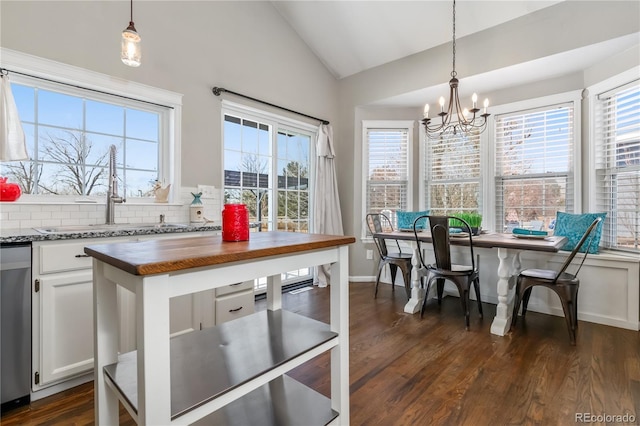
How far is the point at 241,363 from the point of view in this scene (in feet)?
3.56

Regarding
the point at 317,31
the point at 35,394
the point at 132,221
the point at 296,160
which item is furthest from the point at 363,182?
the point at 35,394

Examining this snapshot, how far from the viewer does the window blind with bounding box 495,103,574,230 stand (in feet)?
10.6

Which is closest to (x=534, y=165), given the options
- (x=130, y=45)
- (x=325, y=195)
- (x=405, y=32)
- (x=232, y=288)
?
(x=405, y=32)

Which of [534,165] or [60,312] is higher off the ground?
[534,165]

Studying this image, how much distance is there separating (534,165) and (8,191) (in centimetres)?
451

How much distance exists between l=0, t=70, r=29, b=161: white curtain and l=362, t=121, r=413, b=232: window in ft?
11.1

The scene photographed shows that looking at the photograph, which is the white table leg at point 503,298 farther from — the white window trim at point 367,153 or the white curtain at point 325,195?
the white curtain at point 325,195

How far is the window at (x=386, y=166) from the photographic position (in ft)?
13.9

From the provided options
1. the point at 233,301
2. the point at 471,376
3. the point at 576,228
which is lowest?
the point at 471,376

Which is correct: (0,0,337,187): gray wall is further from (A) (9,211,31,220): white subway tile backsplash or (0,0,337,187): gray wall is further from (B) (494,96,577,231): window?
(B) (494,96,577,231): window

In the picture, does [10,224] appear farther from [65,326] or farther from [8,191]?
[65,326]

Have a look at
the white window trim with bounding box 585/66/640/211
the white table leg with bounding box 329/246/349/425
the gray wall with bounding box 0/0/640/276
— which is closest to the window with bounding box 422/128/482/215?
the gray wall with bounding box 0/0/640/276

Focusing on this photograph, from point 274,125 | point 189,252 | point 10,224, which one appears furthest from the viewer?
point 274,125

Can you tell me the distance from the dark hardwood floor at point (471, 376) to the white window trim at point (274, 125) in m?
1.68
